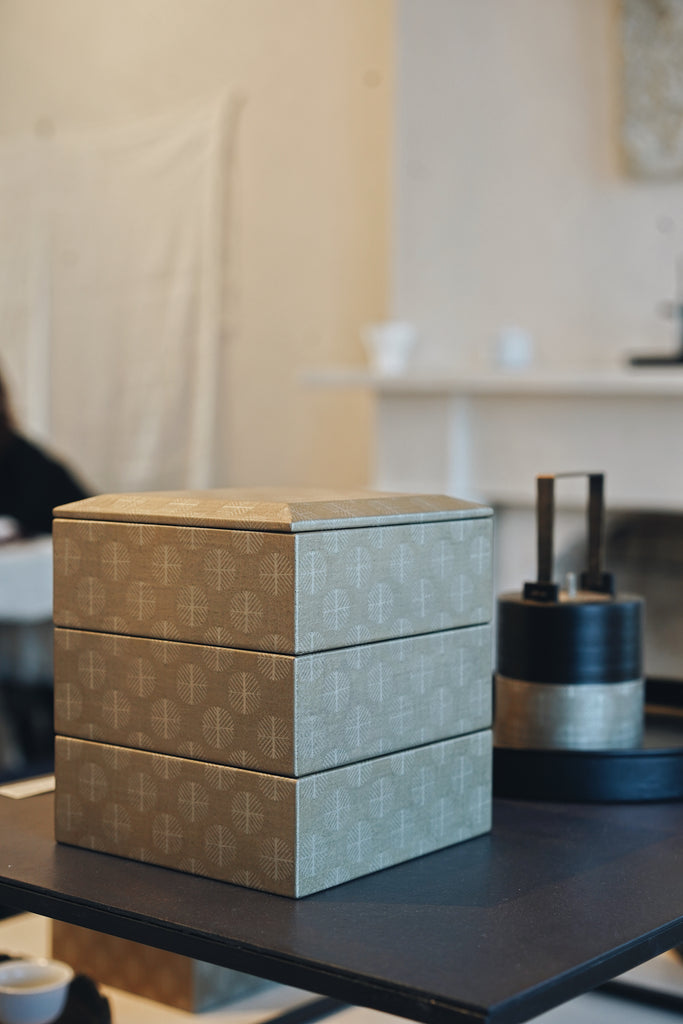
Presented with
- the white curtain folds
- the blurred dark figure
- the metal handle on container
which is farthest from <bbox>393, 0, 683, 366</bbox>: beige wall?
the metal handle on container

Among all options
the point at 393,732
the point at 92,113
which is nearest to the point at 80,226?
the point at 92,113

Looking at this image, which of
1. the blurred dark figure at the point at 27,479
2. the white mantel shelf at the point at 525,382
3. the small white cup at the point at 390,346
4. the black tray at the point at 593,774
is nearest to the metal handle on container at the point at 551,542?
the black tray at the point at 593,774

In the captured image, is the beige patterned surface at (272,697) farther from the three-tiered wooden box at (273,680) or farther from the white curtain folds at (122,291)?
the white curtain folds at (122,291)

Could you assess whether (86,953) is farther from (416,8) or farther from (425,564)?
(416,8)

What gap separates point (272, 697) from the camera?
2.26ft

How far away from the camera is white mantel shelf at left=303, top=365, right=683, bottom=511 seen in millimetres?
3072

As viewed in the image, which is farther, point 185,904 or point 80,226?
point 80,226

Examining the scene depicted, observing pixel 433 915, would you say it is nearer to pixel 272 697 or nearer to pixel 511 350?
pixel 272 697

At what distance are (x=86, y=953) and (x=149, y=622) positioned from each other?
47 centimetres

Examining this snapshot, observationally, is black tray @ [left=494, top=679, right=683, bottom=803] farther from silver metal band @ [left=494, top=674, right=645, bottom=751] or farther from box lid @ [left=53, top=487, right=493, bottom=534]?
box lid @ [left=53, top=487, right=493, bottom=534]

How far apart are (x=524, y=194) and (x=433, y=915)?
9.36ft

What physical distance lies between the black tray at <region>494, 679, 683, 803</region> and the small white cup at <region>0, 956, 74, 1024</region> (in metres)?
0.36

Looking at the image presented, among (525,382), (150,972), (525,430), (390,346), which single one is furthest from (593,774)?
(390,346)

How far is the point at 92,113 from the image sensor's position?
432cm
